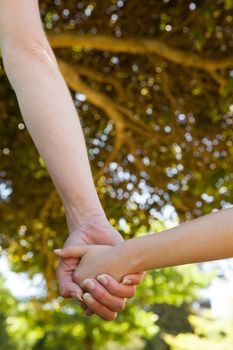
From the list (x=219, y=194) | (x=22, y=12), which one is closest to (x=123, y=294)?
(x=22, y=12)

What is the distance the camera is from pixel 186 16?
21.9 ft

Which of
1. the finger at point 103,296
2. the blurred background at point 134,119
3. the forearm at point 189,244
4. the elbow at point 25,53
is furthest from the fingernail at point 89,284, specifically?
the blurred background at point 134,119

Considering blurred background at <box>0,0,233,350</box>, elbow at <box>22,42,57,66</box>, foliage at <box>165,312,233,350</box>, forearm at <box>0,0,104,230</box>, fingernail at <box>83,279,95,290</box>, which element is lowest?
foliage at <box>165,312,233,350</box>

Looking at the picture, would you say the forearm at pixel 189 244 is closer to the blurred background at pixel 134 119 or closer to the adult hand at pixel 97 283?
the adult hand at pixel 97 283

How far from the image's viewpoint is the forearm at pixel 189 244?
1.72 meters

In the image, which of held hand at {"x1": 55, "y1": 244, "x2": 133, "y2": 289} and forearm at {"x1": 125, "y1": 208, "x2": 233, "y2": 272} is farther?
held hand at {"x1": 55, "y1": 244, "x2": 133, "y2": 289}

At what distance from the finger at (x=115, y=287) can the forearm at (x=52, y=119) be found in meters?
0.20

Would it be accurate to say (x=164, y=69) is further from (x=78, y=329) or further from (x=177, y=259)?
(x=78, y=329)

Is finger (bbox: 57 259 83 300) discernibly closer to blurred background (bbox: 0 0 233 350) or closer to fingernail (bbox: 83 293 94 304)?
fingernail (bbox: 83 293 94 304)

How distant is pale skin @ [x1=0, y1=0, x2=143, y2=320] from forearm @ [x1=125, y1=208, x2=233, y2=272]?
84 mm

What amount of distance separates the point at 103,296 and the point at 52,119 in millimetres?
452

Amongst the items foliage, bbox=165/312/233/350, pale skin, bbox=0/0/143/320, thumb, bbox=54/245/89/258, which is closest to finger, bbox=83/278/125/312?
pale skin, bbox=0/0/143/320

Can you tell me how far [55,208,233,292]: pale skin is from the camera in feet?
5.66

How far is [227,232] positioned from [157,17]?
17.5ft
